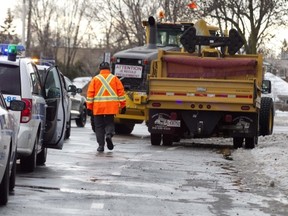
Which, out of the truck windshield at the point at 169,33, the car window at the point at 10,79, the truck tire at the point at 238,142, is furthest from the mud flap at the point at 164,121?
the car window at the point at 10,79

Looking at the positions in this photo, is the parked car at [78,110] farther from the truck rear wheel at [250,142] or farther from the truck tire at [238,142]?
the truck rear wheel at [250,142]

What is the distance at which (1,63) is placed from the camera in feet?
40.8

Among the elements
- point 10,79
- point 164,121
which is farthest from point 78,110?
point 10,79

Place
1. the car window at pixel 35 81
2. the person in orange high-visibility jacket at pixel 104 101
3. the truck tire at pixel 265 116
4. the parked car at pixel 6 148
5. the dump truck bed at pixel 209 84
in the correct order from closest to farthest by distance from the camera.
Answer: the parked car at pixel 6 148
the car window at pixel 35 81
the person in orange high-visibility jacket at pixel 104 101
the dump truck bed at pixel 209 84
the truck tire at pixel 265 116

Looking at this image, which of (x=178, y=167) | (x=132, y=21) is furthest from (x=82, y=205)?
(x=132, y=21)

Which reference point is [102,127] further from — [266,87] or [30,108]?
[266,87]

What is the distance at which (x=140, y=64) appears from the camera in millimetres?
23766

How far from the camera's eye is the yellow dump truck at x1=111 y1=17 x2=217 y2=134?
75.5ft

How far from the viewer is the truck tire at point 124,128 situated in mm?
24764

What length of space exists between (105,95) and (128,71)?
6222 millimetres

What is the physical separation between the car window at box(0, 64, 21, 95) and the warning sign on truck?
1122cm

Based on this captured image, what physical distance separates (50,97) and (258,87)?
20.5ft

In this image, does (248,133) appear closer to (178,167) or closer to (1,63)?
(178,167)

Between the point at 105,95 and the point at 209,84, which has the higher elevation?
the point at 209,84
